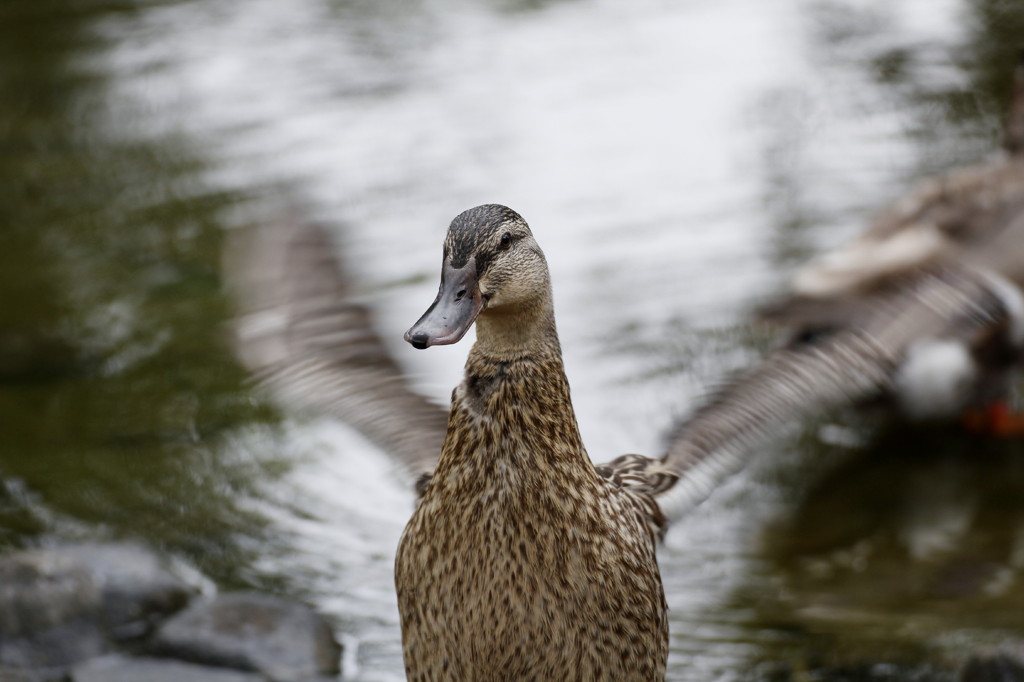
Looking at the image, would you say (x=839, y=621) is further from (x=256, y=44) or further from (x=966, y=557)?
(x=256, y=44)

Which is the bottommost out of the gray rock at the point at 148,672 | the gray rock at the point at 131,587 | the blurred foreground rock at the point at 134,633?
the gray rock at the point at 148,672

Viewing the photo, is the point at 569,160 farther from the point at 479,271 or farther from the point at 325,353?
the point at 479,271

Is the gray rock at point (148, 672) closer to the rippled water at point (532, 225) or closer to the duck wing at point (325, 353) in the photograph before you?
the rippled water at point (532, 225)

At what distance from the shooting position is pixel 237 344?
138 inches

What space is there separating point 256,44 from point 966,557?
6.42 m

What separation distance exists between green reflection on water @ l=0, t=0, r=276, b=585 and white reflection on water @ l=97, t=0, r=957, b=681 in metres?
0.26

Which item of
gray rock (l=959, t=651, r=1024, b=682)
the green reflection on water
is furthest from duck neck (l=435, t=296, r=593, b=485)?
the green reflection on water

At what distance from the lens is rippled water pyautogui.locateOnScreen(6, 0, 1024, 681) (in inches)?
181

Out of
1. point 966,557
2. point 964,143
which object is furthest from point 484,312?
point 964,143

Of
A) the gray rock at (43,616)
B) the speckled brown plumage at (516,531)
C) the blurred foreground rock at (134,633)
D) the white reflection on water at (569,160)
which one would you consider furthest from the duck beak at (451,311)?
the gray rock at (43,616)

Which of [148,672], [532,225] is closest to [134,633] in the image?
[148,672]

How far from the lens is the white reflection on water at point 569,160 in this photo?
4.80m

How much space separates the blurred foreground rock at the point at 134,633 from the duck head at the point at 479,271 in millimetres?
1710

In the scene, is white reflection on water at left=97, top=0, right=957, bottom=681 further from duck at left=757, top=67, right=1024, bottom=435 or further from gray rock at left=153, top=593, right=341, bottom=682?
duck at left=757, top=67, right=1024, bottom=435
